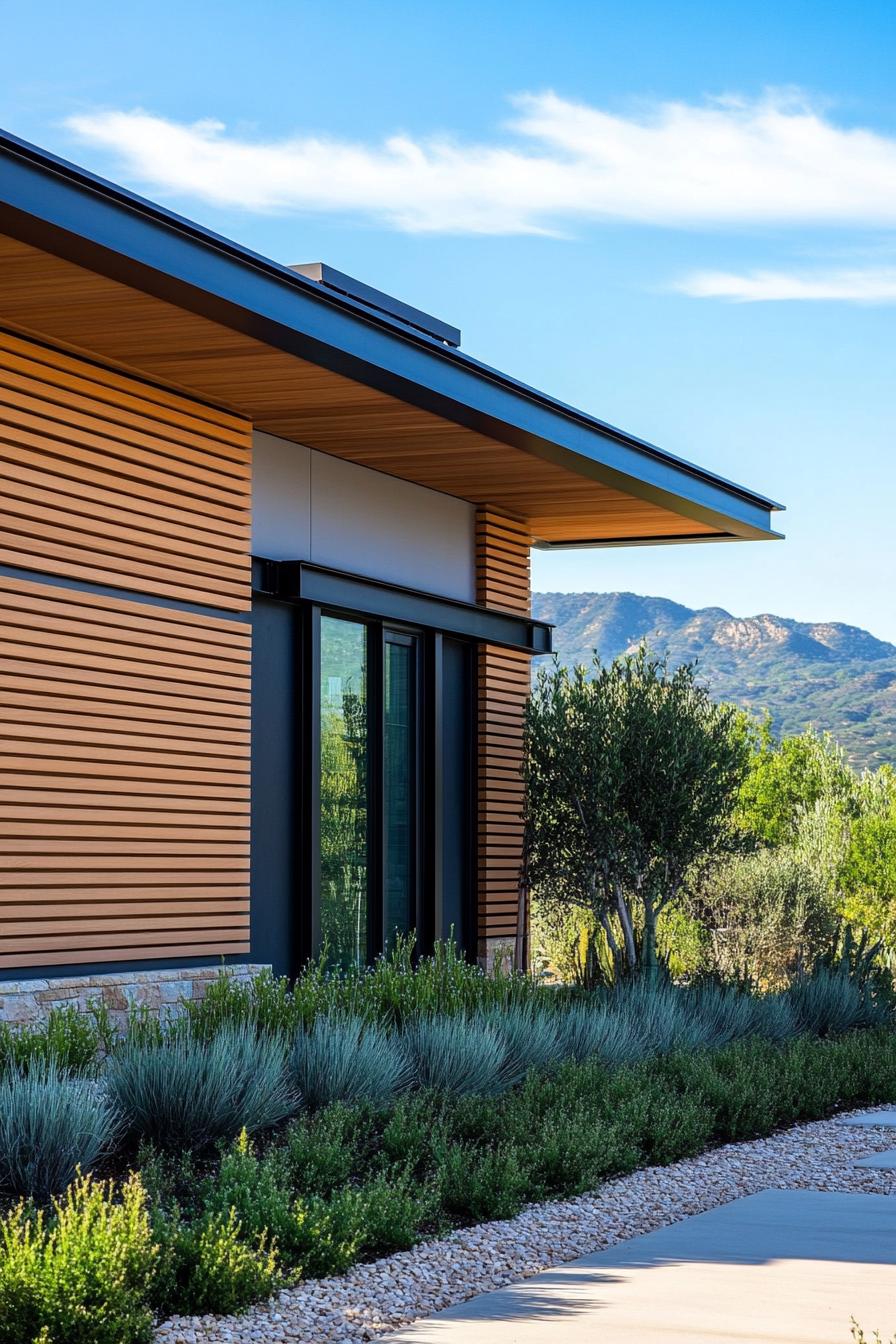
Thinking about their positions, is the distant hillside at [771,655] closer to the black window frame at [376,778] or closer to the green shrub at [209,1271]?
the black window frame at [376,778]

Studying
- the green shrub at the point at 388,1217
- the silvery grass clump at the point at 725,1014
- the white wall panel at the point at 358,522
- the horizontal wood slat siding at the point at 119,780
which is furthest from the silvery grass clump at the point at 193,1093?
the white wall panel at the point at 358,522

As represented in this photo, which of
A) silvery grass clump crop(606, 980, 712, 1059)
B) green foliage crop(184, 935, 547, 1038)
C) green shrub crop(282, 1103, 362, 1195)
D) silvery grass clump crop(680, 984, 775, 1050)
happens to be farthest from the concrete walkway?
silvery grass clump crop(680, 984, 775, 1050)

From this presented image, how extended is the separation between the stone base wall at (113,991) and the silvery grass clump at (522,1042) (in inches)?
78.2

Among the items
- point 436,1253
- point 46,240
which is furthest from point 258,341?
point 436,1253

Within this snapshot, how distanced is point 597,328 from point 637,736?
130 ft

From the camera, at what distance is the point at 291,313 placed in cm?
971

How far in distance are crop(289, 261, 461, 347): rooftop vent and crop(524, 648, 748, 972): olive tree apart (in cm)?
322

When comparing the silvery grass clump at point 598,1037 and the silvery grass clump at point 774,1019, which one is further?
the silvery grass clump at point 774,1019

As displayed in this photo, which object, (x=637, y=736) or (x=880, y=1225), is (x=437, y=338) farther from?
(x=880, y=1225)

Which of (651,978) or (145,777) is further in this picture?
(651,978)

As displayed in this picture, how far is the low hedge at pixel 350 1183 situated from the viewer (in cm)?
495

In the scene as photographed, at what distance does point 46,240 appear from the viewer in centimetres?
824

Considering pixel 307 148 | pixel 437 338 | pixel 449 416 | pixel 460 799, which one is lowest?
pixel 460 799

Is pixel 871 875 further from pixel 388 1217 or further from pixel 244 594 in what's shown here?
pixel 388 1217
